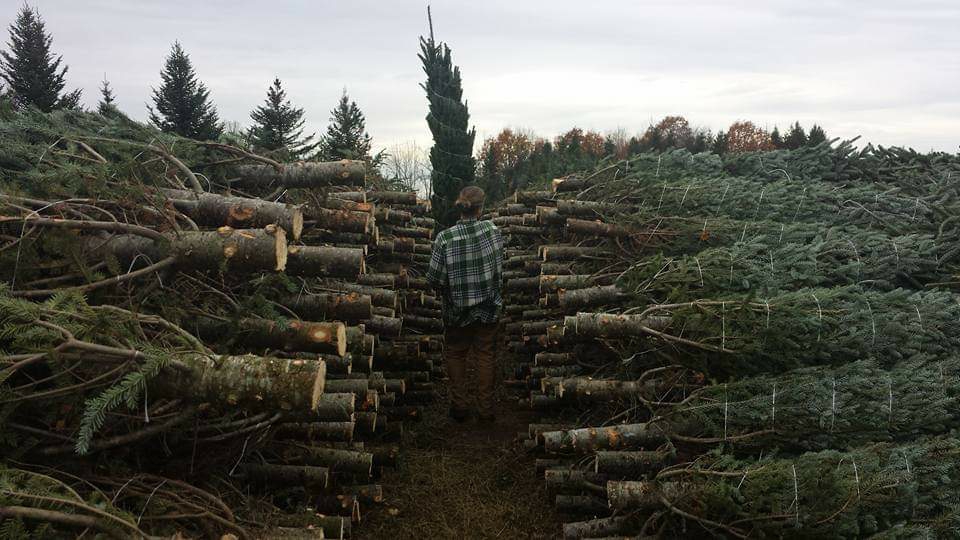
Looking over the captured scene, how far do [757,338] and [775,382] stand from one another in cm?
47

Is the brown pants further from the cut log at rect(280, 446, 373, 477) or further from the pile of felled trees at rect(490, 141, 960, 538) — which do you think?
the cut log at rect(280, 446, 373, 477)

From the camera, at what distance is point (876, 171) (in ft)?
31.0

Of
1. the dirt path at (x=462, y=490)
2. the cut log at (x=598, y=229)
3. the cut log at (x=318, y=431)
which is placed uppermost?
the cut log at (x=598, y=229)

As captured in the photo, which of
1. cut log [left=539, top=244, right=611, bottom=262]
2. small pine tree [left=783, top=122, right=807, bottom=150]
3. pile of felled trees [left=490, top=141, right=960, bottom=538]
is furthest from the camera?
small pine tree [left=783, top=122, right=807, bottom=150]

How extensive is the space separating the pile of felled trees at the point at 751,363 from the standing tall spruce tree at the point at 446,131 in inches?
434

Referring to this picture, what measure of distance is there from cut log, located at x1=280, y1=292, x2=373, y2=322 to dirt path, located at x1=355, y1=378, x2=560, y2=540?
67.9 inches

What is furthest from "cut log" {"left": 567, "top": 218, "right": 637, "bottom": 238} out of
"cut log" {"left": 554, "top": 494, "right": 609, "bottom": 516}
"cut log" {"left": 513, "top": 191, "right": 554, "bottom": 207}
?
"cut log" {"left": 554, "top": 494, "right": 609, "bottom": 516}

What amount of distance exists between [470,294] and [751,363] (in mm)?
2971

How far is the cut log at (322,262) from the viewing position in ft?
15.9

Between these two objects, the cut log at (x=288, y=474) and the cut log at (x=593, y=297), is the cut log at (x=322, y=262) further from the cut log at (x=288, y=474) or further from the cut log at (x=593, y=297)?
the cut log at (x=593, y=297)

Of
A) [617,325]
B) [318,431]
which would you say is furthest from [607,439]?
[318,431]

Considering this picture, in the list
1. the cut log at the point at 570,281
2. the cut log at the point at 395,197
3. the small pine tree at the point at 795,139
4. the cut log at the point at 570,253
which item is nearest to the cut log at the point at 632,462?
the cut log at the point at 570,281

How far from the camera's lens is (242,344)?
14.5 ft

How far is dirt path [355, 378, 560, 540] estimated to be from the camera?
5199 mm
